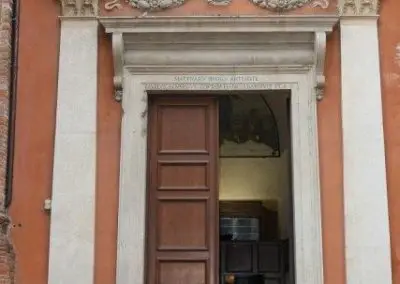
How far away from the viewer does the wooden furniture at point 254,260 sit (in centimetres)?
1036

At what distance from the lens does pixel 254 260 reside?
1043 cm

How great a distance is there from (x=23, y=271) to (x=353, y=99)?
3.83 meters

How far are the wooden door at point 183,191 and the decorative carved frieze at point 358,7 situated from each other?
1.70 metres

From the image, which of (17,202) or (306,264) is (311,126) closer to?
(306,264)

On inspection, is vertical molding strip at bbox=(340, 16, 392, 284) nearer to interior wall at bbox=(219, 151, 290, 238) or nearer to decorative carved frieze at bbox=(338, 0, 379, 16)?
decorative carved frieze at bbox=(338, 0, 379, 16)

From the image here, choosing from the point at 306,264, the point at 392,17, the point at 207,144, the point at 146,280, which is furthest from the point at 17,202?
the point at 392,17

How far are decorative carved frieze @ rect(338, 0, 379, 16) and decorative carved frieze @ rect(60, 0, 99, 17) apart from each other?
2.63 meters

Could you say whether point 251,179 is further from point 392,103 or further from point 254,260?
point 392,103

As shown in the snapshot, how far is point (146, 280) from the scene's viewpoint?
25.9 feet

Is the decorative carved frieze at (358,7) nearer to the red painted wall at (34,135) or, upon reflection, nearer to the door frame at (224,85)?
the door frame at (224,85)

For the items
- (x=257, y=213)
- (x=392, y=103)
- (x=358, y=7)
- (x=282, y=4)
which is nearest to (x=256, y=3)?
(x=282, y=4)

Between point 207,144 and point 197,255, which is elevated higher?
point 207,144

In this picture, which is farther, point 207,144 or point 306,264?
point 207,144

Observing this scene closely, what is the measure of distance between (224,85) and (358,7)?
1.65 metres
